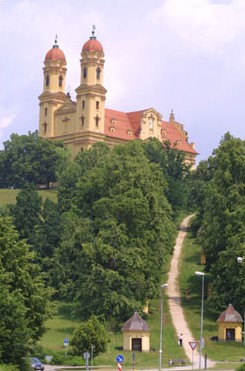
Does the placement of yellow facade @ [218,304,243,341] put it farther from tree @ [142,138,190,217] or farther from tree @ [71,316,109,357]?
tree @ [142,138,190,217]

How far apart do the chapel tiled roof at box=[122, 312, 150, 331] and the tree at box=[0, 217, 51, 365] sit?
9492 mm

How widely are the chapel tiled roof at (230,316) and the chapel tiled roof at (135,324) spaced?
594cm

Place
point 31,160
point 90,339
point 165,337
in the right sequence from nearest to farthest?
point 90,339 → point 165,337 → point 31,160

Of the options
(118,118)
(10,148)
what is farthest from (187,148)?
(10,148)

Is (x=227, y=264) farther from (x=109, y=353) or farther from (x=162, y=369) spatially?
(x=162, y=369)

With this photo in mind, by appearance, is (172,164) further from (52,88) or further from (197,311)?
(197,311)

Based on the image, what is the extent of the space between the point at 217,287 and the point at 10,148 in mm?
75116

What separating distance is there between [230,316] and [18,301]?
22.4 meters

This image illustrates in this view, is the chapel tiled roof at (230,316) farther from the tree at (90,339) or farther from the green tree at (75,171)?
the green tree at (75,171)

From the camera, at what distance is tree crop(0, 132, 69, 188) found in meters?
143

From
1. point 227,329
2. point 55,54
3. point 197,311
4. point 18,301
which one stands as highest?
point 55,54

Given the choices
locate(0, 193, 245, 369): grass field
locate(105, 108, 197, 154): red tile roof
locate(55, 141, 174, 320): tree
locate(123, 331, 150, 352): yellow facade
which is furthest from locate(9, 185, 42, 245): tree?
locate(105, 108, 197, 154): red tile roof

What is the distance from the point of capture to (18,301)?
56250 mm

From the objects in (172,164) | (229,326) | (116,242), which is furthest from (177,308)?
(172,164)
